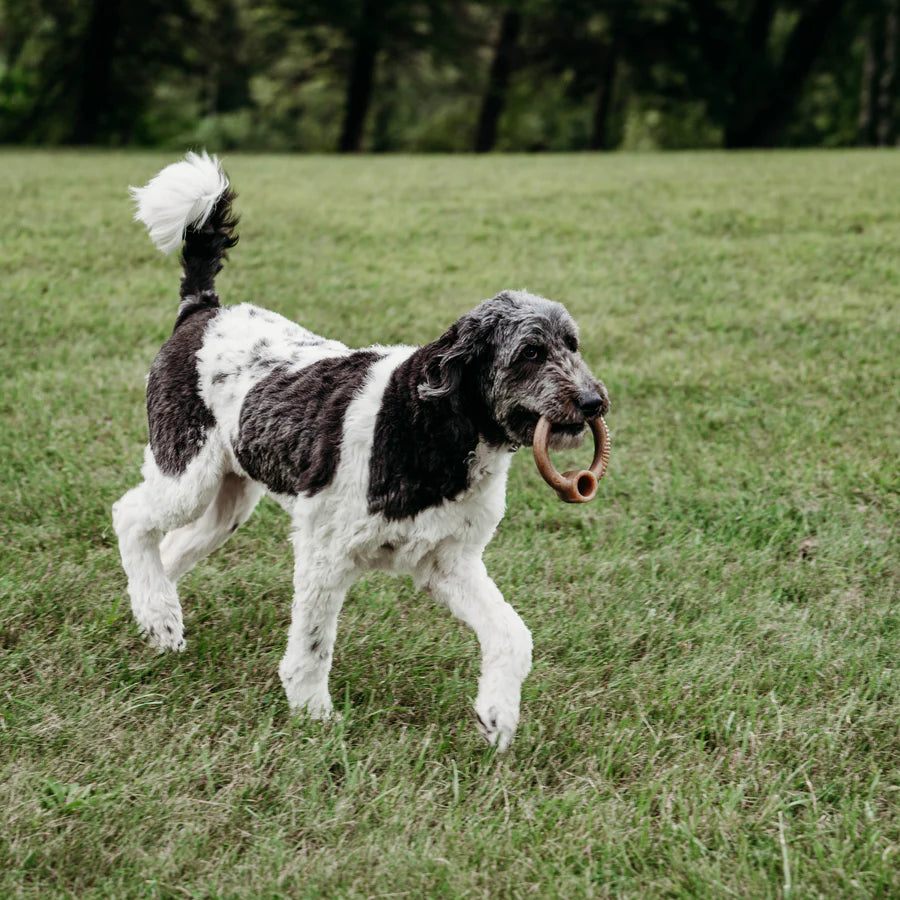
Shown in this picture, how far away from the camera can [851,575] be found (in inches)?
202

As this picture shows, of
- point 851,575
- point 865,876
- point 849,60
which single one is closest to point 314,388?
point 865,876

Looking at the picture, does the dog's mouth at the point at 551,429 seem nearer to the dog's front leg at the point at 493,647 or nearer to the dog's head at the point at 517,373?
the dog's head at the point at 517,373

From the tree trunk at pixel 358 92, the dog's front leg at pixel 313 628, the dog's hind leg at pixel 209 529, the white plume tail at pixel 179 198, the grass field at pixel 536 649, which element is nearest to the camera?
the grass field at pixel 536 649

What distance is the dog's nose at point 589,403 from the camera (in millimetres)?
3291

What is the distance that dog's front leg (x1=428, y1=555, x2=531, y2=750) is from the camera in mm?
3500

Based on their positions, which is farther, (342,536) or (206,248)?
(206,248)

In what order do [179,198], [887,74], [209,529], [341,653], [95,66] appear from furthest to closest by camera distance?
[95,66], [887,74], [209,529], [179,198], [341,653]

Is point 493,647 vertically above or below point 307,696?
above

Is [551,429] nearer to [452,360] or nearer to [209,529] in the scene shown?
[452,360]

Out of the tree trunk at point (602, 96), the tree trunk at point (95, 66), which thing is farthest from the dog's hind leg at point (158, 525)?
the tree trunk at point (602, 96)

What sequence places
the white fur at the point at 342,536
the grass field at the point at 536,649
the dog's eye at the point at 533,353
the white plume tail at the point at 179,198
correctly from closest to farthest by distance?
1. the grass field at the point at 536,649
2. the dog's eye at the point at 533,353
3. the white fur at the point at 342,536
4. the white plume tail at the point at 179,198

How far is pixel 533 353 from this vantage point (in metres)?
3.42

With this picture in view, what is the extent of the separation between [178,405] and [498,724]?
1.88m

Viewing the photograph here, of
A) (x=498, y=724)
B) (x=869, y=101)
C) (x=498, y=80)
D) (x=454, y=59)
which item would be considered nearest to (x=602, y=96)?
(x=498, y=80)
